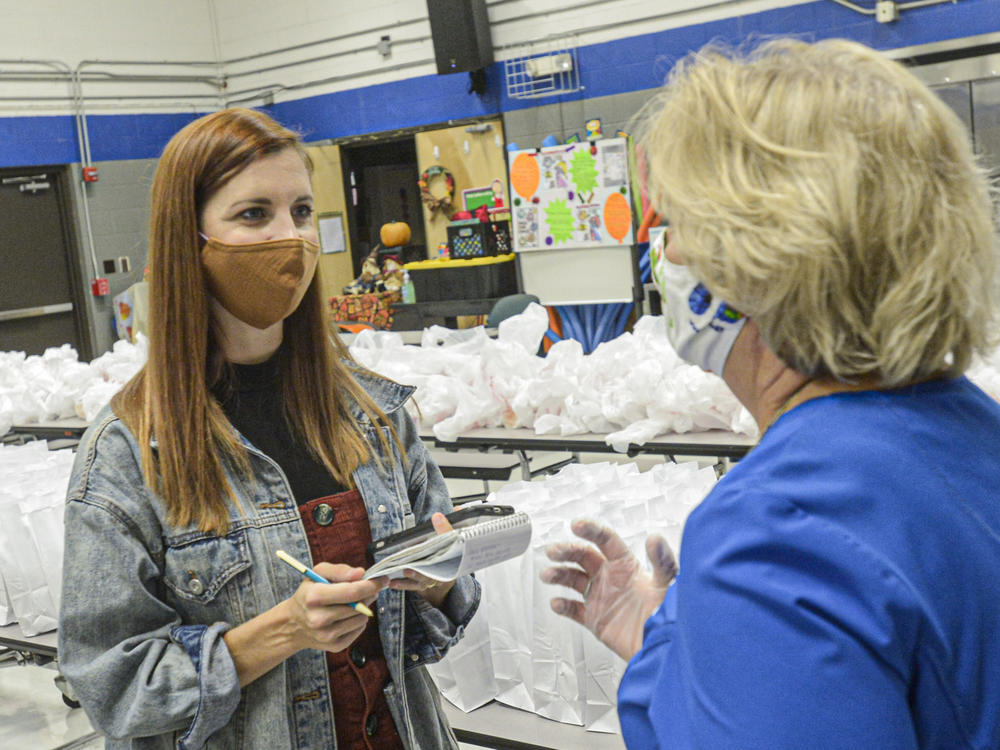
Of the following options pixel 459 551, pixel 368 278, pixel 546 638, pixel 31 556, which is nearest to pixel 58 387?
pixel 31 556

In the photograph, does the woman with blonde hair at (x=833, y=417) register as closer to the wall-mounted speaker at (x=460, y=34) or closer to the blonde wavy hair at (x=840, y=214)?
the blonde wavy hair at (x=840, y=214)

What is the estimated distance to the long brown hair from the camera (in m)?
1.30

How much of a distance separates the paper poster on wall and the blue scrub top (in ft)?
23.5

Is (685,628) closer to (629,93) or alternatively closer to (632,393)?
(632,393)

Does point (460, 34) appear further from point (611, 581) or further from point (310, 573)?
point (611, 581)

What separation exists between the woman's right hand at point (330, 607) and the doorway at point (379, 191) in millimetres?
8788

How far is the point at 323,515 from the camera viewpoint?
1.39 meters

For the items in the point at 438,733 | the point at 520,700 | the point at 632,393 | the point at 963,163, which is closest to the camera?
the point at 963,163

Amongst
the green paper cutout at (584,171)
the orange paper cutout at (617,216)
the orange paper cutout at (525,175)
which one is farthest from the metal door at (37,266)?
the orange paper cutout at (617,216)

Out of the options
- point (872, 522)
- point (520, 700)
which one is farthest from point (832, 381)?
point (520, 700)

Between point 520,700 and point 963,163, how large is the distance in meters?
1.40

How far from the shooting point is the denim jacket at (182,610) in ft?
4.05

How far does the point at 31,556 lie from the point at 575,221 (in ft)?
20.3

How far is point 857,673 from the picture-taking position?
0.67 m
